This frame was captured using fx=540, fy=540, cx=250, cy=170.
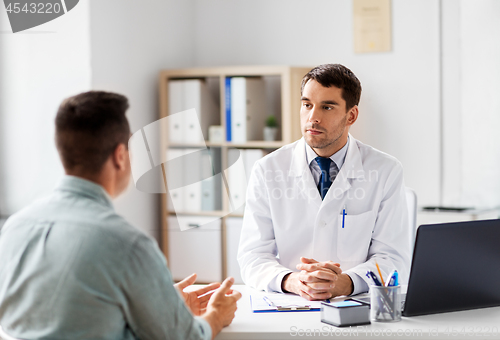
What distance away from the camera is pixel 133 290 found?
0.96m

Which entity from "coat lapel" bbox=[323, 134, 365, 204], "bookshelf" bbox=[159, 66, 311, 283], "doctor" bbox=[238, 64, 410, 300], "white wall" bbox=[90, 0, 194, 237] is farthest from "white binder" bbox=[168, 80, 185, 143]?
"coat lapel" bbox=[323, 134, 365, 204]

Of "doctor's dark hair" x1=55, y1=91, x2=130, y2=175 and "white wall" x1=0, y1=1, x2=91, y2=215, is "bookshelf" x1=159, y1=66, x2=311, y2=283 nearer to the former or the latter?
"white wall" x1=0, y1=1, x2=91, y2=215

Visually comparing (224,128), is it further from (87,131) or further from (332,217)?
(87,131)

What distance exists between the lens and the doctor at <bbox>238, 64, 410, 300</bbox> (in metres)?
1.76

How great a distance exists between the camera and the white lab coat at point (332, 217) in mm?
1749

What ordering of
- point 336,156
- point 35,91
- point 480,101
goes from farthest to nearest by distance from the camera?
point 480,101, point 35,91, point 336,156

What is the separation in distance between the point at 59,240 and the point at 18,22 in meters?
A: 2.38

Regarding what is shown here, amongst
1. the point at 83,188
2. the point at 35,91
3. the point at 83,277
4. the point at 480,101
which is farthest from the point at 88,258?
the point at 480,101

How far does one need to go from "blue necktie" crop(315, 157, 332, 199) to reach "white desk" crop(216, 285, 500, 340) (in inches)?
23.6

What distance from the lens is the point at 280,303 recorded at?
4.62ft

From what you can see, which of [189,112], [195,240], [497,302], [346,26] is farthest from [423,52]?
[497,302]

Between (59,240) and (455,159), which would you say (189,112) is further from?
(59,240)

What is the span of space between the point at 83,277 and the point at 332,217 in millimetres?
997

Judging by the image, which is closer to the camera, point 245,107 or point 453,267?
point 453,267
